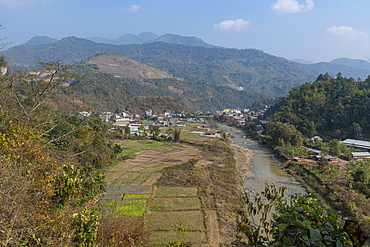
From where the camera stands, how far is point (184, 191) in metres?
17.2

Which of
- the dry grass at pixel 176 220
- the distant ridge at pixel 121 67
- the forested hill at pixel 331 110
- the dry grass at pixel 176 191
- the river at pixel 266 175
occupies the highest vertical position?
the distant ridge at pixel 121 67

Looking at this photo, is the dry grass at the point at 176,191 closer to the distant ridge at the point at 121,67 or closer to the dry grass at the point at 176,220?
the dry grass at the point at 176,220

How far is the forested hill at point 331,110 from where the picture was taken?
36769 millimetres

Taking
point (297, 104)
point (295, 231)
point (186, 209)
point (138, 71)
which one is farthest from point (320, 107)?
point (138, 71)

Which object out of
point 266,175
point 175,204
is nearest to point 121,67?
point 266,175

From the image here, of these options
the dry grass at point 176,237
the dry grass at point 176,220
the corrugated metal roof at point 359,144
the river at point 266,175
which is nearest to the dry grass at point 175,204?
the dry grass at point 176,220

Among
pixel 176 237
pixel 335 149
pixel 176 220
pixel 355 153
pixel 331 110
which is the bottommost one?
pixel 176 220

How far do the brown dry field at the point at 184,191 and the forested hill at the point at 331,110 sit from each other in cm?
1829

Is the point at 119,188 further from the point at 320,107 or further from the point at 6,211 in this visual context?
the point at 320,107

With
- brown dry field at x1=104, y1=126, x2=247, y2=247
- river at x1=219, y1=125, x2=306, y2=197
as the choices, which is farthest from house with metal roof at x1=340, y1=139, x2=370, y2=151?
brown dry field at x1=104, y1=126, x2=247, y2=247

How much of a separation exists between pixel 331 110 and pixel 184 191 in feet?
120

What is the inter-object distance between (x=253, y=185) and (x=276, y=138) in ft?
57.7

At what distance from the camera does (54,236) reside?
438 centimetres

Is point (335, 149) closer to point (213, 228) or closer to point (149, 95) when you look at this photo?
point (213, 228)
